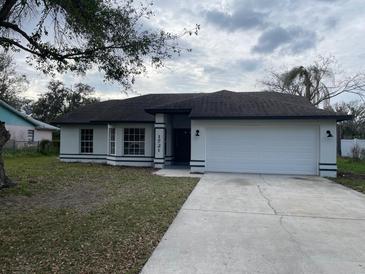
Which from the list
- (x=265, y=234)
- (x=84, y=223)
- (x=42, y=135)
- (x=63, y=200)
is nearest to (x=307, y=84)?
(x=42, y=135)

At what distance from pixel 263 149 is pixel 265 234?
9345 millimetres

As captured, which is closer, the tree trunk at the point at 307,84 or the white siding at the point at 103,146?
the white siding at the point at 103,146

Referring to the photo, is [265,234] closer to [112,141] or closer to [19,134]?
[112,141]

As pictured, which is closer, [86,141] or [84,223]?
[84,223]

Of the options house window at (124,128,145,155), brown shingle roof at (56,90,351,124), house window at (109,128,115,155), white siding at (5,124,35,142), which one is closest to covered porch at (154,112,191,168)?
brown shingle roof at (56,90,351,124)

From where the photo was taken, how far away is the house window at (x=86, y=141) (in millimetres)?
19969

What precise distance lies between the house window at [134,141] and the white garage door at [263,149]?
14.5ft

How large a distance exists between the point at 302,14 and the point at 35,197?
11.8 m

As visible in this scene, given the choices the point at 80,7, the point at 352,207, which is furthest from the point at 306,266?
the point at 80,7

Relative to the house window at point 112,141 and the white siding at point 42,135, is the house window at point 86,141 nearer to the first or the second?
the house window at point 112,141

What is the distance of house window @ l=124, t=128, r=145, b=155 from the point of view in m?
17.9

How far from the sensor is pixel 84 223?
6.23 m

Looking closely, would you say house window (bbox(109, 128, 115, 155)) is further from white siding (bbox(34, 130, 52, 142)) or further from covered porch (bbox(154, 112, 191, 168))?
white siding (bbox(34, 130, 52, 142))

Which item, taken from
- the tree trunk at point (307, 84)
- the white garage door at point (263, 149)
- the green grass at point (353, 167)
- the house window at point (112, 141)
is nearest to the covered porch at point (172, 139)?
the white garage door at point (263, 149)
